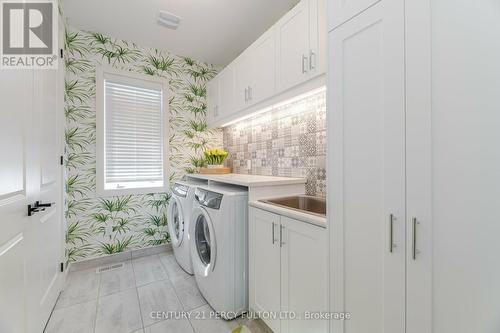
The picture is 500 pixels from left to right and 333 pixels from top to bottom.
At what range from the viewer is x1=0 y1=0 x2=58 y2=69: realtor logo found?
3.47 feet

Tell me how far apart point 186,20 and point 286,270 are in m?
2.57

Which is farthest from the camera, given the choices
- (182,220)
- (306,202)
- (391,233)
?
(182,220)

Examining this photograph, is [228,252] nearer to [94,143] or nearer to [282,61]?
[282,61]

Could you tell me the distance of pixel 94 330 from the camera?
1.47 m

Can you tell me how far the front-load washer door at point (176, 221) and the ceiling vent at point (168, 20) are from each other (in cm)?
191

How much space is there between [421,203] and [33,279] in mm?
2036

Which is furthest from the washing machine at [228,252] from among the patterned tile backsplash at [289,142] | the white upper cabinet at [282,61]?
the white upper cabinet at [282,61]

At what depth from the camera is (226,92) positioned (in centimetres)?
260

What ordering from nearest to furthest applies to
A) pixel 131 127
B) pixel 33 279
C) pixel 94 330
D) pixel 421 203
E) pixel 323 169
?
pixel 421 203, pixel 33 279, pixel 94 330, pixel 323 169, pixel 131 127

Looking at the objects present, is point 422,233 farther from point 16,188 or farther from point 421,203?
point 16,188

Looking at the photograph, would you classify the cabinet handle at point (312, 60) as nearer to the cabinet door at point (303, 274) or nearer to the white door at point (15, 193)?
the cabinet door at point (303, 274)

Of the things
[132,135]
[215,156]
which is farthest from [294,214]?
[132,135]

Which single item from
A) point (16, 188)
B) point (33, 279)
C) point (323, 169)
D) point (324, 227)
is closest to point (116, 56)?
point (16, 188)

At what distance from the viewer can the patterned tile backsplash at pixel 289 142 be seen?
1779mm
